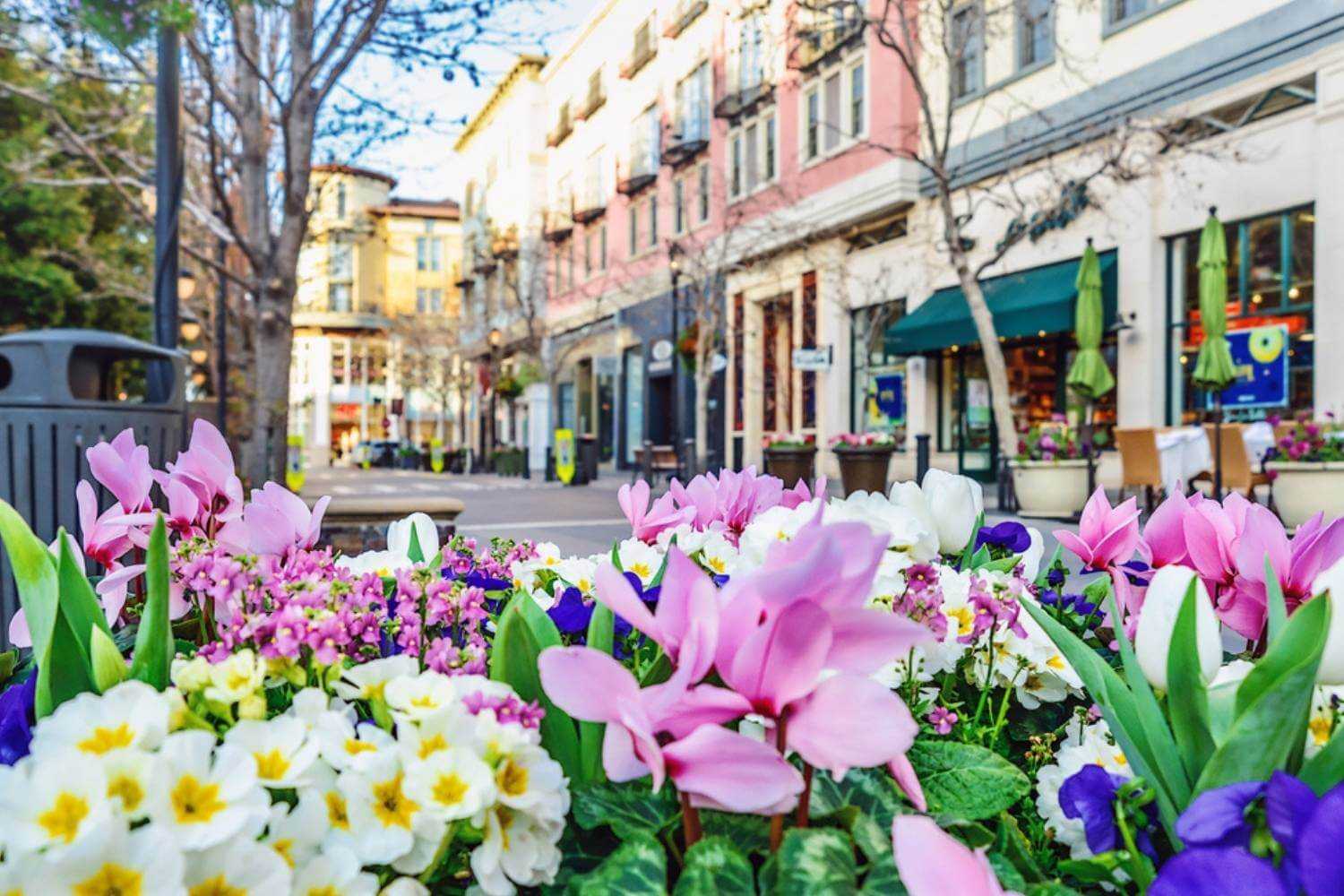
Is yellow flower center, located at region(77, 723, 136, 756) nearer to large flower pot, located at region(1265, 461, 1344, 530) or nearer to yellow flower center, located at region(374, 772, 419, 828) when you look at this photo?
yellow flower center, located at region(374, 772, 419, 828)

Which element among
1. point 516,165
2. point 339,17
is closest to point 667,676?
point 339,17

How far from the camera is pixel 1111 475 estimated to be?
15.9 m

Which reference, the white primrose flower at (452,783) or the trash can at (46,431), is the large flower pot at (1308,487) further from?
the white primrose flower at (452,783)

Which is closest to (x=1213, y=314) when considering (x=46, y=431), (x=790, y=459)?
(x=790, y=459)

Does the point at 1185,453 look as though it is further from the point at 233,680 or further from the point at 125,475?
the point at 233,680

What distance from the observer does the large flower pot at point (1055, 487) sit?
11.9 metres

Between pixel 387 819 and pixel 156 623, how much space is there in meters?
0.34

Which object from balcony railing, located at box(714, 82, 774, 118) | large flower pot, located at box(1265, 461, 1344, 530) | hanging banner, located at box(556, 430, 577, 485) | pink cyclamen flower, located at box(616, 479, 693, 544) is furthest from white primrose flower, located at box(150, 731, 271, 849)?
balcony railing, located at box(714, 82, 774, 118)

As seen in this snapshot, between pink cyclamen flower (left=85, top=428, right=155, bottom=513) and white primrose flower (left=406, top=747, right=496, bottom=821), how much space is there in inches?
30.7

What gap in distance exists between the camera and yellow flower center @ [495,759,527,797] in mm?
780

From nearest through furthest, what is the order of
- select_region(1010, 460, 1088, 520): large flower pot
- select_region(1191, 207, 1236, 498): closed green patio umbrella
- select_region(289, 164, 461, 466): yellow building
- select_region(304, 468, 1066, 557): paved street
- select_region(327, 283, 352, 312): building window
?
1. select_region(304, 468, 1066, 557): paved street
2. select_region(1191, 207, 1236, 498): closed green patio umbrella
3. select_region(1010, 460, 1088, 520): large flower pot
4. select_region(289, 164, 461, 466): yellow building
5. select_region(327, 283, 352, 312): building window

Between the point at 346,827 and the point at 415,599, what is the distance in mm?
352

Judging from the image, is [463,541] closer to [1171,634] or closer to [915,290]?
[1171,634]

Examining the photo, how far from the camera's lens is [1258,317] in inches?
553
